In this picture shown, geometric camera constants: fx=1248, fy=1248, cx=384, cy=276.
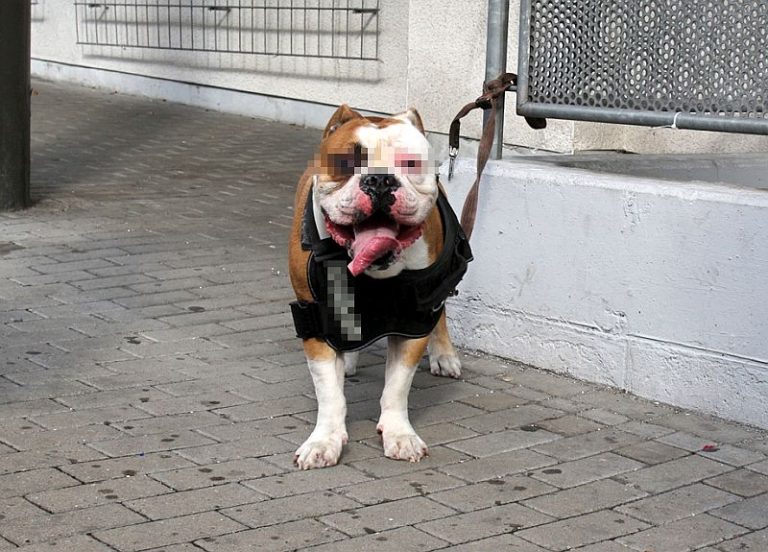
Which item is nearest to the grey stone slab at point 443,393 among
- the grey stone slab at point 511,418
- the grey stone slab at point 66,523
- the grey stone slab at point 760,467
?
the grey stone slab at point 511,418

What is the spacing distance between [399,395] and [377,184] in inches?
39.8

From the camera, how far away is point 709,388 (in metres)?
5.02

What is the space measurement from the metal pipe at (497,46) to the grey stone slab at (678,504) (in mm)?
2214

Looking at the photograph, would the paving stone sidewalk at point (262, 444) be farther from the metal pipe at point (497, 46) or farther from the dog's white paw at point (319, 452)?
the metal pipe at point (497, 46)

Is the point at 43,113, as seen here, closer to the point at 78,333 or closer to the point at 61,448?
the point at 78,333

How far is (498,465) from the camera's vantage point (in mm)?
4473

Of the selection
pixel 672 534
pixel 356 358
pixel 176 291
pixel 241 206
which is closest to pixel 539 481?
pixel 672 534

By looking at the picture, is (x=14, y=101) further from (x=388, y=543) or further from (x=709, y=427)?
(x=388, y=543)

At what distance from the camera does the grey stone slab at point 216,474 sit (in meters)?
4.23

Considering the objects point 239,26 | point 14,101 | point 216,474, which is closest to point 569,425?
point 216,474

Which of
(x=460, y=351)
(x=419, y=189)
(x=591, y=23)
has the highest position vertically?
(x=591, y=23)

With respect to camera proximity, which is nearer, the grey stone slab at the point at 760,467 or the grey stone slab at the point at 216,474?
the grey stone slab at the point at 216,474

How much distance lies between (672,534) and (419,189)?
1338 mm

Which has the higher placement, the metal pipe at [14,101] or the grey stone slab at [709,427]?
the metal pipe at [14,101]
